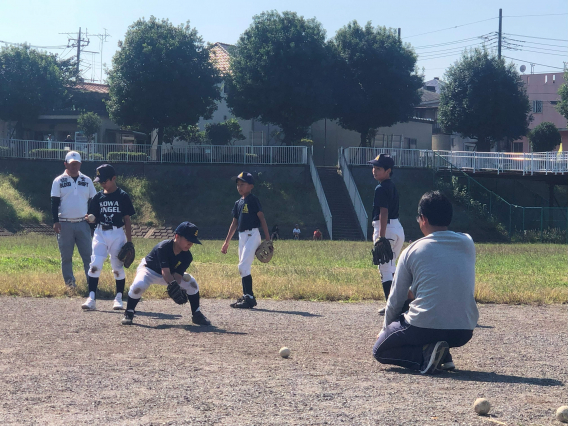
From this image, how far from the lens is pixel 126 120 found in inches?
1558

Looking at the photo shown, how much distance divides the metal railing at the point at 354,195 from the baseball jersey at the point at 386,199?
23.3 meters

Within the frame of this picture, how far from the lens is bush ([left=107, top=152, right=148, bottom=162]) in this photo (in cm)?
3803

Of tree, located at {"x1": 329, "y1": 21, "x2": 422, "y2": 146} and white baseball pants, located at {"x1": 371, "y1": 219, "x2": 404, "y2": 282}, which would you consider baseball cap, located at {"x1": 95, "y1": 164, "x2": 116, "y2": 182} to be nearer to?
white baseball pants, located at {"x1": 371, "y1": 219, "x2": 404, "y2": 282}

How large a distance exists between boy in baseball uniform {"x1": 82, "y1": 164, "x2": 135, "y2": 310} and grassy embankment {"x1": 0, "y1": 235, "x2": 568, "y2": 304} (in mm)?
1231

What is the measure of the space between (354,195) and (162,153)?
11357mm

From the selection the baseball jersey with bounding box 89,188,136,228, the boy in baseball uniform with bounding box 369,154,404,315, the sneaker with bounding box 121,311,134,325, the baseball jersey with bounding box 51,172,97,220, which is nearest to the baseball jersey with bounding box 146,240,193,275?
the sneaker with bounding box 121,311,134,325

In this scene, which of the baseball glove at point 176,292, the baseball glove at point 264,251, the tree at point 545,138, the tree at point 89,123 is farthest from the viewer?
the tree at point 545,138

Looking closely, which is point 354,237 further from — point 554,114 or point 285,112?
point 554,114

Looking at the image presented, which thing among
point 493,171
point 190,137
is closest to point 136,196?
point 190,137

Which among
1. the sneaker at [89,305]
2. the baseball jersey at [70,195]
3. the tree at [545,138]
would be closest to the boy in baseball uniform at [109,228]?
the sneaker at [89,305]

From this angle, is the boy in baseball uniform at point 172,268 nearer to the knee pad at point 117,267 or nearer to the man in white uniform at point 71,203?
the knee pad at point 117,267

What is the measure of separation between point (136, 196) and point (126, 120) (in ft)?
19.8

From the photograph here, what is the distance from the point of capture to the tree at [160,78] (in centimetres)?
3812

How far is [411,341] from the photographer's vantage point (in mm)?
5438
